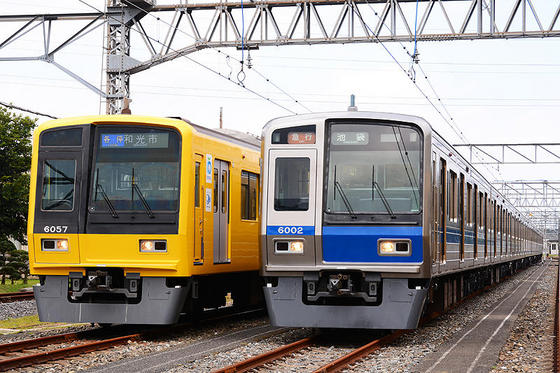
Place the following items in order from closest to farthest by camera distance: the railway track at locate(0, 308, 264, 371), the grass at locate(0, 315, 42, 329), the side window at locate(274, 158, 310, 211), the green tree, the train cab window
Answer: the railway track at locate(0, 308, 264, 371), the side window at locate(274, 158, 310, 211), the train cab window, the grass at locate(0, 315, 42, 329), the green tree

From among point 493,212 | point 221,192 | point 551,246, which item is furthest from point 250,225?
point 551,246

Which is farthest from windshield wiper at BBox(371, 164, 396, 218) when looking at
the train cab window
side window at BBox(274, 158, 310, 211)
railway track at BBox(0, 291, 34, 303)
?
railway track at BBox(0, 291, 34, 303)

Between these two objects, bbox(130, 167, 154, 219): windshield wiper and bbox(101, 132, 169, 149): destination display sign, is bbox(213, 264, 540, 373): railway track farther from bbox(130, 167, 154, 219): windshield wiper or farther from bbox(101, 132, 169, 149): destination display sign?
bbox(101, 132, 169, 149): destination display sign

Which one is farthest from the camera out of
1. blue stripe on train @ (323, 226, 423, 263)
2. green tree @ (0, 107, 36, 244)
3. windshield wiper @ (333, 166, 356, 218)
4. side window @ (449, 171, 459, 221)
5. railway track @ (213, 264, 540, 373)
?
green tree @ (0, 107, 36, 244)

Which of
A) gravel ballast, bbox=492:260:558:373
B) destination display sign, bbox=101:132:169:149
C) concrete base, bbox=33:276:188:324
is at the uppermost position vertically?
destination display sign, bbox=101:132:169:149

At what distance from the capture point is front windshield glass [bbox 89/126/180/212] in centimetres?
1231

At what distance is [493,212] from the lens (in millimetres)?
25188

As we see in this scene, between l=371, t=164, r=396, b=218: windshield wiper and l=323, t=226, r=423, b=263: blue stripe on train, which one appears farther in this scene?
l=371, t=164, r=396, b=218: windshield wiper

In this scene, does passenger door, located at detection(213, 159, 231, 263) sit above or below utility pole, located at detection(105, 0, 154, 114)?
below

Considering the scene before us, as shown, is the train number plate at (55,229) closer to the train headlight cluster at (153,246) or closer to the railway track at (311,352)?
the train headlight cluster at (153,246)

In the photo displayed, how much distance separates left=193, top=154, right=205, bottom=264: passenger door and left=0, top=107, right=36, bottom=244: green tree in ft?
50.8

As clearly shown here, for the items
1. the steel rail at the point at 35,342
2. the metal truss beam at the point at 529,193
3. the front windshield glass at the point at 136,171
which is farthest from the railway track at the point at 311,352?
the metal truss beam at the point at 529,193

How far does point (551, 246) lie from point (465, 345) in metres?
125

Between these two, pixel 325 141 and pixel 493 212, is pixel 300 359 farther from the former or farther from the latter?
pixel 493 212
